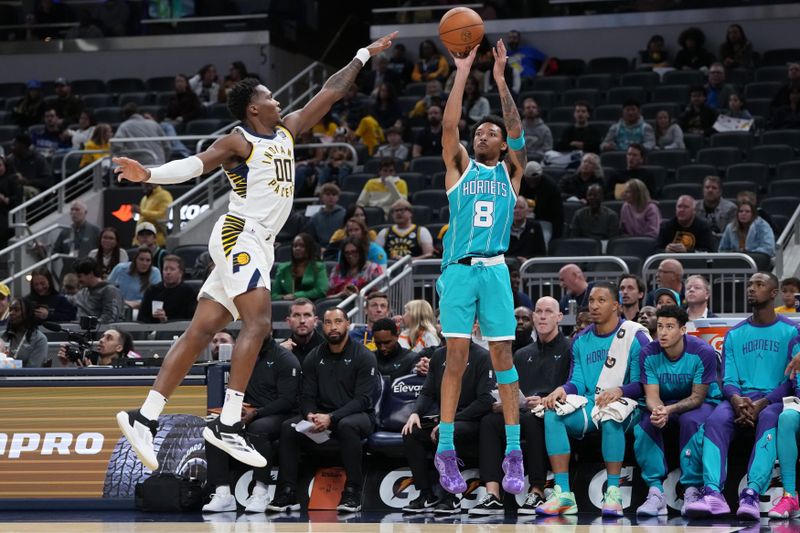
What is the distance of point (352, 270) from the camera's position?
12406 mm

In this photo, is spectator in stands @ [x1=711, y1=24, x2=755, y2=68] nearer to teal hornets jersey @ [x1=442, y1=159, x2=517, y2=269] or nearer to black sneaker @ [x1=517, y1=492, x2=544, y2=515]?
black sneaker @ [x1=517, y1=492, x2=544, y2=515]

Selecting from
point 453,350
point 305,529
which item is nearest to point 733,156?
point 453,350

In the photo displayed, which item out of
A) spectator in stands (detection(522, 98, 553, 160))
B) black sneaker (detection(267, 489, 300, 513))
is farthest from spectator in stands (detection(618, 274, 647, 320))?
spectator in stands (detection(522, 98, 553, 160))

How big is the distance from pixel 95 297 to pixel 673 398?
6.78 metres

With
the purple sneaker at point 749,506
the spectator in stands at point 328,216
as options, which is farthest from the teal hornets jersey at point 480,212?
the spectator in stands at point 328,216

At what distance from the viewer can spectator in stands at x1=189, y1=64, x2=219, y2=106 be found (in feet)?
65.5

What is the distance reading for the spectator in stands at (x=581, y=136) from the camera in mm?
15586

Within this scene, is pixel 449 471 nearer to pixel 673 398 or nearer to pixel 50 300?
pixel 673 398

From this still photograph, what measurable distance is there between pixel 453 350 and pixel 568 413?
1.33m

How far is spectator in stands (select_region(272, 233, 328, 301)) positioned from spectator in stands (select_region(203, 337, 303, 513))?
2.52 m

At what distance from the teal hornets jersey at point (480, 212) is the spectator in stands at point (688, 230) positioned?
4658 millimetres

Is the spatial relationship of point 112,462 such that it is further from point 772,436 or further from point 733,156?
point 733,156

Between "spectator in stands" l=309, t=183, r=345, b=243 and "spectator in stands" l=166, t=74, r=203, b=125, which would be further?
"spectator in stands" l=166, t=74, r=203, b=125

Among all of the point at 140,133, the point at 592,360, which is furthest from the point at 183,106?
the point at 592,360
